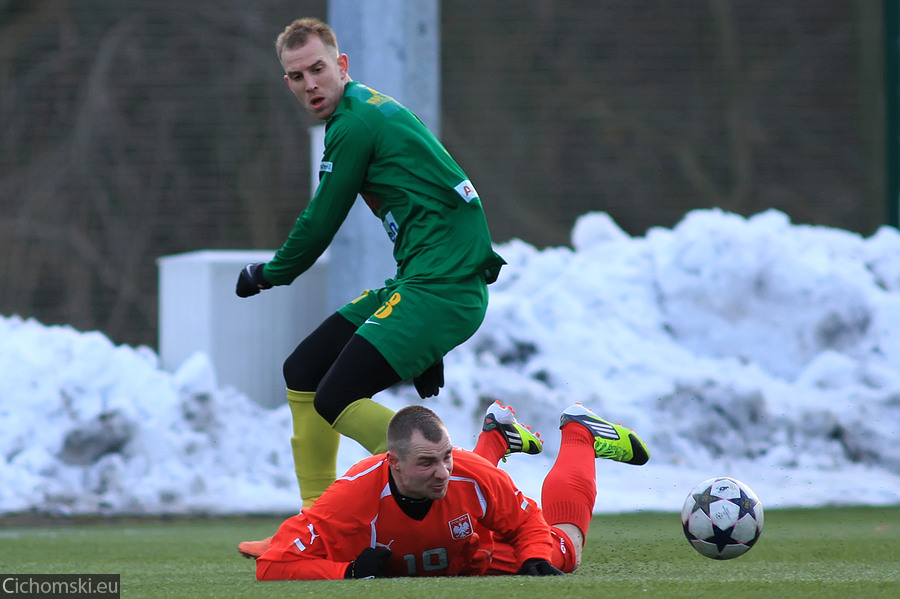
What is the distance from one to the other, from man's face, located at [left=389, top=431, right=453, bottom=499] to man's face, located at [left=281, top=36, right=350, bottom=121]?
1.13m

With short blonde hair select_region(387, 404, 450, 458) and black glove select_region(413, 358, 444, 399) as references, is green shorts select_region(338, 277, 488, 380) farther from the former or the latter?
short blonde hair select_region(387, 404, 450, 458)

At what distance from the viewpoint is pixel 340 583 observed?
11.3ft

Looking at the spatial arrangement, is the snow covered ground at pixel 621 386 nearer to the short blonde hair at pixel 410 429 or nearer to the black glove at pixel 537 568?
the black glove at pixel 537 568

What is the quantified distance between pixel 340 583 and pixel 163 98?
779 centimetres

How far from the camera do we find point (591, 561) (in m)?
4.59

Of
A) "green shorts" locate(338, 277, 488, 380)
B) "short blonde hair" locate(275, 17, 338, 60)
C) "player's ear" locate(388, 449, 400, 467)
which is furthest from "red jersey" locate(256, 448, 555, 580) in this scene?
"short blonde hair" locate(275, 17, 338, 60)

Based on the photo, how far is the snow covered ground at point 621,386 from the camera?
7.26m

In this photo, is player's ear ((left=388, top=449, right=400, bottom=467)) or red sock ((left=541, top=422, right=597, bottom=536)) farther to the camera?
red sock ((left=541, top=422, right=597, bottom=536))

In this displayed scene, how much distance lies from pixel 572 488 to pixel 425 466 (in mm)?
1006

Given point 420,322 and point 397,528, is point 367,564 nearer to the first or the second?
point 397,528

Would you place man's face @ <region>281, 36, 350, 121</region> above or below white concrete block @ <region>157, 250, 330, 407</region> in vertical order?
above

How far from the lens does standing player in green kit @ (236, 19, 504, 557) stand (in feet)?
12.2

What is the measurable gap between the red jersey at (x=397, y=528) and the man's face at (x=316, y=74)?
1.14 meters

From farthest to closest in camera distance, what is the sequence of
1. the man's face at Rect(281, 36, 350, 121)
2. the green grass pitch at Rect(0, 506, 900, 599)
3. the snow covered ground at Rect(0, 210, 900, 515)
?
the snow covered ground at Rect(0, 210, 900, 515)
the man's face at Rect(281, 36, 350, 121)
the green grass pitch at Rect(0, 506, 900, 599)
